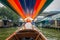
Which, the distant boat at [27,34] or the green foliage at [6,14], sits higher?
the green foliage at [6,14]

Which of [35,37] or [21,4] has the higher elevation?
[21,4]

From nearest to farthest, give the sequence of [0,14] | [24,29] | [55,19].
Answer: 1. [24,29]
2. [55,19]
3. [0,14]

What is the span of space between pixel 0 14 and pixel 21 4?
26169 millimetres

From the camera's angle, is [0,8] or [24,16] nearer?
[24,16]

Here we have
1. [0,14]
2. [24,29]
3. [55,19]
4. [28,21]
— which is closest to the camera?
[24,29]

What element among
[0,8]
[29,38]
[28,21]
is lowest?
[29,38]

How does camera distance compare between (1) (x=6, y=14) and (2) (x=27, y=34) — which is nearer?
(2) (x=27, y=34)

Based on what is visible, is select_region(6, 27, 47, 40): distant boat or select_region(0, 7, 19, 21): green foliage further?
select_region(0, 7, 19, 21): green foliage

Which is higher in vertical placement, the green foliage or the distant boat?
the green foliage

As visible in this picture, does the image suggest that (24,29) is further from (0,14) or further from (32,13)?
(0,14)

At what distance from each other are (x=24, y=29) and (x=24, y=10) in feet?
2.75

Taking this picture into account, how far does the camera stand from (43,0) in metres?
6.27

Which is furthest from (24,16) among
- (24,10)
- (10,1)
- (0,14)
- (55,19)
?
(0,14)

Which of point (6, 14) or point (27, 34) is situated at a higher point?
point (6, 14)
